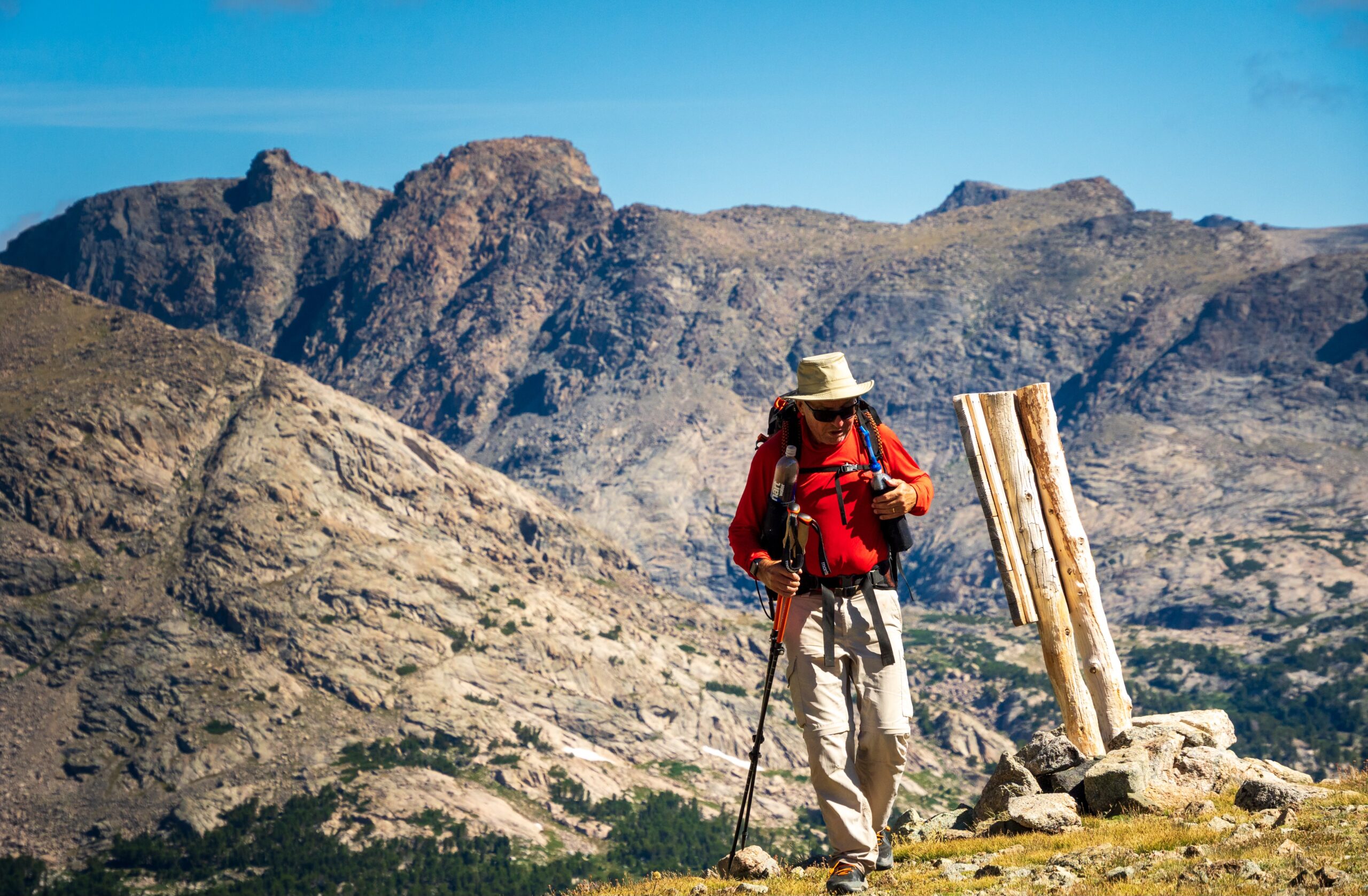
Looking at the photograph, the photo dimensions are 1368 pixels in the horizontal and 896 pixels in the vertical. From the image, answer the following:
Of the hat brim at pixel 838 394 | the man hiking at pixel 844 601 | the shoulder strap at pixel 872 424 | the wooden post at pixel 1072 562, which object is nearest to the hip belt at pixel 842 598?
the man hiking at pixel 844 601

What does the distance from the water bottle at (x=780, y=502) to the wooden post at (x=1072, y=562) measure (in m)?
5.09

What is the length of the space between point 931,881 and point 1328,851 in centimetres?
402

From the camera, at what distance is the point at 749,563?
47.6 ft

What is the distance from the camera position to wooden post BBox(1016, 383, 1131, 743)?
707 inches

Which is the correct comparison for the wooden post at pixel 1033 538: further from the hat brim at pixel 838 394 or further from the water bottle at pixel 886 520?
the hat brim at pixel 838 394

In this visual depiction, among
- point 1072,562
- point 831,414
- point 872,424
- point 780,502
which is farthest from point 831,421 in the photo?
point 1072,562

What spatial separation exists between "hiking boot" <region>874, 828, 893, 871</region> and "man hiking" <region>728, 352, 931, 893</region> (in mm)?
680

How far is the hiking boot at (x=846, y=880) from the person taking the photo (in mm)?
14117

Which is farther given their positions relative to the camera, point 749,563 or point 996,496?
point 996,496

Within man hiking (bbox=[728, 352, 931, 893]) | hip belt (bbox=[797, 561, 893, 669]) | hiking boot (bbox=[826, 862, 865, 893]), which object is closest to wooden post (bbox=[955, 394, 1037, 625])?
man hiking (bbox=[728, 352, 931, 893])

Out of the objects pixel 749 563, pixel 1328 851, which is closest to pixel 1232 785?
pixel 1328 851

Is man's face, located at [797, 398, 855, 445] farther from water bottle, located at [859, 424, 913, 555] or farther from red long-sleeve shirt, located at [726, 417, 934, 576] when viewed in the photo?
water bottle, located at [859, 424, 913, 555]

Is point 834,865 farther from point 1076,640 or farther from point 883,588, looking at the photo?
point 1076,640

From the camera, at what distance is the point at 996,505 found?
58.5 feet
